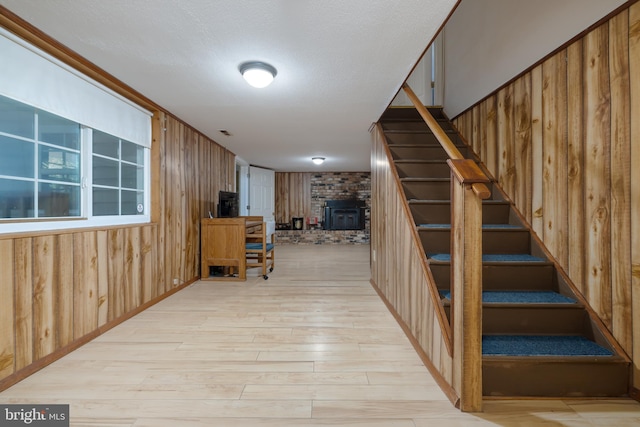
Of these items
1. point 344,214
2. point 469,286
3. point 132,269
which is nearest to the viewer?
point 469,286

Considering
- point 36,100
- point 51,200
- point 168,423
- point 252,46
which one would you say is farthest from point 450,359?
point 36,100

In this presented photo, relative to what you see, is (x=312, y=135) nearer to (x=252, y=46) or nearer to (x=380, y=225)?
(x=380, y=225)

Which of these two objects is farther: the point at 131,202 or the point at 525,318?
the point at 131,202

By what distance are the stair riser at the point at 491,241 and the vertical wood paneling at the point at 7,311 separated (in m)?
2.64

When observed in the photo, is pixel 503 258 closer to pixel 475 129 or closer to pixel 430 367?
pixel 430 367

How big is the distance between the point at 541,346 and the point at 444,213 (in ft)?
3.83

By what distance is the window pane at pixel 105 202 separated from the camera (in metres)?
2.33

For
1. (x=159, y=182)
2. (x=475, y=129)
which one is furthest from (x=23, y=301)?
(x=475, y=129)

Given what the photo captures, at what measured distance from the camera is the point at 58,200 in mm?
1983

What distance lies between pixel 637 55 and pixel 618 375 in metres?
Answer: 1.68

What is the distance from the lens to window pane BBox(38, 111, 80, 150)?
1.84 meters

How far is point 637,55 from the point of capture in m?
1.40

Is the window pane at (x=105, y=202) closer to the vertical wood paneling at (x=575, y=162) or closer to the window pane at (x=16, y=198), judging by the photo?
the window pane at (x=16, y=198)

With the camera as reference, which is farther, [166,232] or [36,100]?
[166,232]
